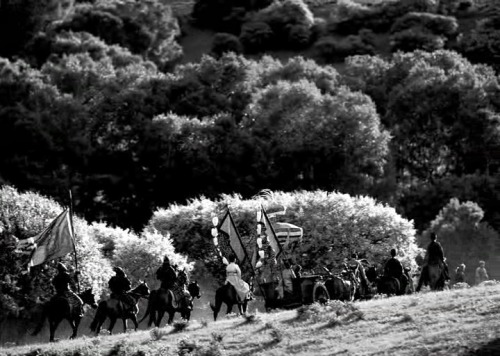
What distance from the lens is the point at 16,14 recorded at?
152m

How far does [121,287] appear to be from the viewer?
145ft

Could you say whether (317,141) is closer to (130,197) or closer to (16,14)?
(130,197)

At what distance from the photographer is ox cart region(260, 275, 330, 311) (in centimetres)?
4516

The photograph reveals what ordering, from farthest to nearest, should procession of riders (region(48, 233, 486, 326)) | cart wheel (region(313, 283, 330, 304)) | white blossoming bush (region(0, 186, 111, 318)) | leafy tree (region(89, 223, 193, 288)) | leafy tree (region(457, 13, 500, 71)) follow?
leafy tree (region(457, 13, 500, 71)) < leafy tree (region(89, 223, 193, 288)) < white blossoming bush (region(0, 186, 111, 318)) < cart wheel (region(313, 283, 330, 304)) < procession of riders (region(48, 233, 486, 326))

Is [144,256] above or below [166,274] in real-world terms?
above

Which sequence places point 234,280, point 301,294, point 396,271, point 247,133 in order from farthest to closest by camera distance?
1. point 247,133
2. point 396,271
3. point 301,294
4. point 234,280

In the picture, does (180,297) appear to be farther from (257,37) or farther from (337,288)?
(257,37)

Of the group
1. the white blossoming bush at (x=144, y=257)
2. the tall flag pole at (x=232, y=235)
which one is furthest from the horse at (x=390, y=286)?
the white blossoming bush at (x=144, y=257)

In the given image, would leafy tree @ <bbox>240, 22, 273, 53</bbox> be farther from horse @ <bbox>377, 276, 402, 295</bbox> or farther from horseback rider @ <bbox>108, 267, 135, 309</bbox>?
horseback rider @ <bbox>108, 267, 135, 309</bbox>

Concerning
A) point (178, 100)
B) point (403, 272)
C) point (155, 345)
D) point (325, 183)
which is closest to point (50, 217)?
point (403, 272)

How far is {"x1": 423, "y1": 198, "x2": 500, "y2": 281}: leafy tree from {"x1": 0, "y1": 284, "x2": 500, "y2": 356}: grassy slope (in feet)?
158

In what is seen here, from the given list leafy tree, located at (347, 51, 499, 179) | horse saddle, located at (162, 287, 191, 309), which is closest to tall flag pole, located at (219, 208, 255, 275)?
horse saddle, located at (162, 287, 191, 309)

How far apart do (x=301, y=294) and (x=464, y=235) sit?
1896 inches

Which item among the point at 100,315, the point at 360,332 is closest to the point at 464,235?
the point at 100,315
